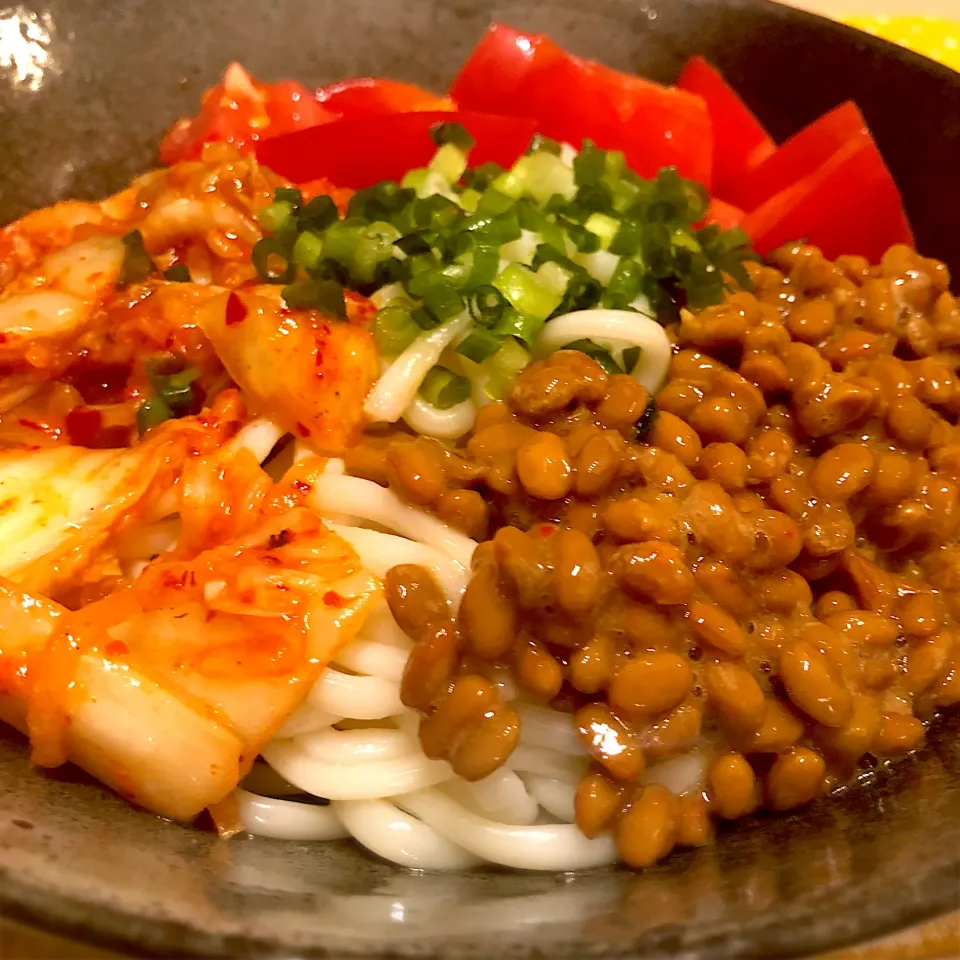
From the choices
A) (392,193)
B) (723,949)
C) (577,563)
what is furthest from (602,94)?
(723,949)

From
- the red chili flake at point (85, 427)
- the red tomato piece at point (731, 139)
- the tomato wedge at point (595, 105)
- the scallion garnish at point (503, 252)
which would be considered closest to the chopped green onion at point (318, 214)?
the scallion garnish at point (503, 252)

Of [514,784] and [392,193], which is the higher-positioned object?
[392,193]

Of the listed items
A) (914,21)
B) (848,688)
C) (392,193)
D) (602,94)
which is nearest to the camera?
(848,688)

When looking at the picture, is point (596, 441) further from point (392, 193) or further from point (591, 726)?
point (392, 193)

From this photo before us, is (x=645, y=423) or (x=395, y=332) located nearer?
(x=645, y=423)

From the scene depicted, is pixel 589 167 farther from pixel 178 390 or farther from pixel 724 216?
pixel 178 390

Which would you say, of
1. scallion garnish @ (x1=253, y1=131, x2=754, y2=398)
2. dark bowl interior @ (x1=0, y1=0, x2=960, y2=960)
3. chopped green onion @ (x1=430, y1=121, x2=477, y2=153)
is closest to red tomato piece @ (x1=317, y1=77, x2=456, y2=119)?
chopped green onion @ (x1=430, y1=121, x2=477, y2=153)

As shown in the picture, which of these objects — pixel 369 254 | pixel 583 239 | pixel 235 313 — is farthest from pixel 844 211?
pixel 235 313
